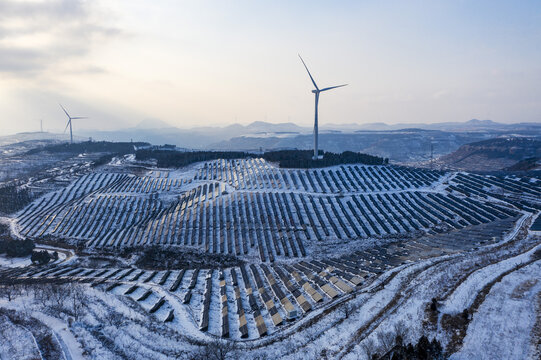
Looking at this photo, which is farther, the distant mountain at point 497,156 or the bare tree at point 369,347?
the distant mountain at point 497,156

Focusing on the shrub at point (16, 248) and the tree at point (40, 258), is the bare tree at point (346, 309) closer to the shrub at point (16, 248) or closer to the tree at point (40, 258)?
the tree at point (40, 258)

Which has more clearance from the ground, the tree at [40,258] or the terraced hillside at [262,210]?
the terraced hillside at [262,210]

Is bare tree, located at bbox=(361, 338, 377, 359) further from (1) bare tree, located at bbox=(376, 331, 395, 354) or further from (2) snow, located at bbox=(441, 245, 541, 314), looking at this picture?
(2) snow, located at bbox=(441, 245, 541, 314)

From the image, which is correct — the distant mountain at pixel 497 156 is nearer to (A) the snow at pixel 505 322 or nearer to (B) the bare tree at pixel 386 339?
(A) the snow at pixel 505 322

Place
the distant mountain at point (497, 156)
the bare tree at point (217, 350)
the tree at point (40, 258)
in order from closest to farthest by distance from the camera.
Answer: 1. the bare tree at point (217, 350)
2. the tree at point (40, 258)
3. the distant mountain at point (497, 156)

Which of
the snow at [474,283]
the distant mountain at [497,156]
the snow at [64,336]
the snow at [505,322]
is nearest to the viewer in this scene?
the snow at [505,322]

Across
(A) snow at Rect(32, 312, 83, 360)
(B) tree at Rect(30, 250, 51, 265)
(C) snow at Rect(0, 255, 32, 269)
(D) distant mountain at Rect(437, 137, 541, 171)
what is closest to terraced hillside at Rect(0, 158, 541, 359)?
(A) snow at Rect(32, 312, 83, 360)

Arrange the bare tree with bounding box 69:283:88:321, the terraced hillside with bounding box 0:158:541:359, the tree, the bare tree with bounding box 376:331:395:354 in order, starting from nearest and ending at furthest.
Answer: the bare tree with bounding box 376:331:395:354 < the terraced hillside with bounding box 0:158:541:359 < the bare tree with bounding box 69:283:88:321 < the tree

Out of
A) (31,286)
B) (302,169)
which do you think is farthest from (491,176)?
(31,286)

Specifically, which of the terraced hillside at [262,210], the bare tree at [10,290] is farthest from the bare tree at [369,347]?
the bare tree at [10,290]

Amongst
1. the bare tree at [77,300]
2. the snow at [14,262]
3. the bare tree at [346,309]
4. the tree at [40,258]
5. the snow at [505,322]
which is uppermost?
the snow at [505,322]

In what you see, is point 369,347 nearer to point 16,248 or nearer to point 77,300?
point 77,300
